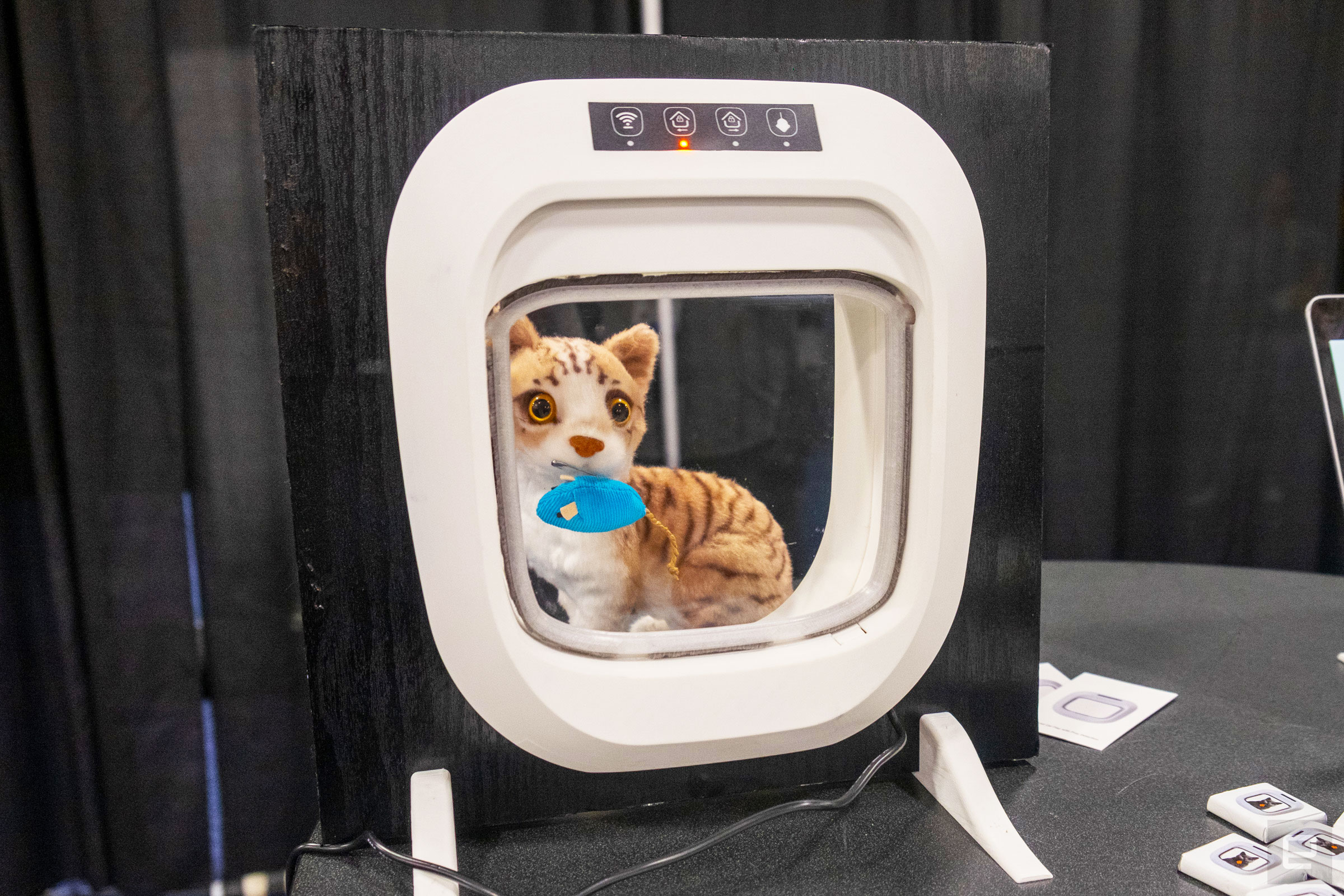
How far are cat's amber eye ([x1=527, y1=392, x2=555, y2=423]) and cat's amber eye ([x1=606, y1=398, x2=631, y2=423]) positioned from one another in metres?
0.03

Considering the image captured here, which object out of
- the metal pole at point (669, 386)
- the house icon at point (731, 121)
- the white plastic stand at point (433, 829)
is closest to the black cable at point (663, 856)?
the white plastic stand at point (433, 829)

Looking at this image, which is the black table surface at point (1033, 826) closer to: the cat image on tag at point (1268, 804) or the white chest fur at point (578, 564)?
the cat image on tag at point (1268, 804)

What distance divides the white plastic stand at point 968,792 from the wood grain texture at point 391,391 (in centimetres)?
2

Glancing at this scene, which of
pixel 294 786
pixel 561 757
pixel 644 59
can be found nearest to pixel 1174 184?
pixel 644 59

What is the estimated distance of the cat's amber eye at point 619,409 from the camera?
501mm

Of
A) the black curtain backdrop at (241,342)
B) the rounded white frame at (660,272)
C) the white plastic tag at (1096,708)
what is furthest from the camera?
the black curtain backdrop at (241,342)

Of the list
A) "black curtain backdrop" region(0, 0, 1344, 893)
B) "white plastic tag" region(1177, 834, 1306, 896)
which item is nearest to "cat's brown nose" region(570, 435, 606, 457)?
"white plastic tag" region(1177, 834, 1306, 896)

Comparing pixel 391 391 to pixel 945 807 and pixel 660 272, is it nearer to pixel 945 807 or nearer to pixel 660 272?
pixel 660 272

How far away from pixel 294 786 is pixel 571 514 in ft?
3.60

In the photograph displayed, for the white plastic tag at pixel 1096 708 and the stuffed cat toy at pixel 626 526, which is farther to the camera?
the white plastic tag at pixel 1096 708

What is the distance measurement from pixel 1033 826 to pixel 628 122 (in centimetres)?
48

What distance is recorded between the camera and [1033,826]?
0.53 m

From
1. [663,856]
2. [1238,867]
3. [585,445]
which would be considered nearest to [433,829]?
[663,856]

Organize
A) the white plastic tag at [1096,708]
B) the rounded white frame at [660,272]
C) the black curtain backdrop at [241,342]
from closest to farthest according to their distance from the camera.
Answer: the rounded white frame at [660,272] < the white plastic tag at [1096,708] < the black curtain backdrop at [241,342]
